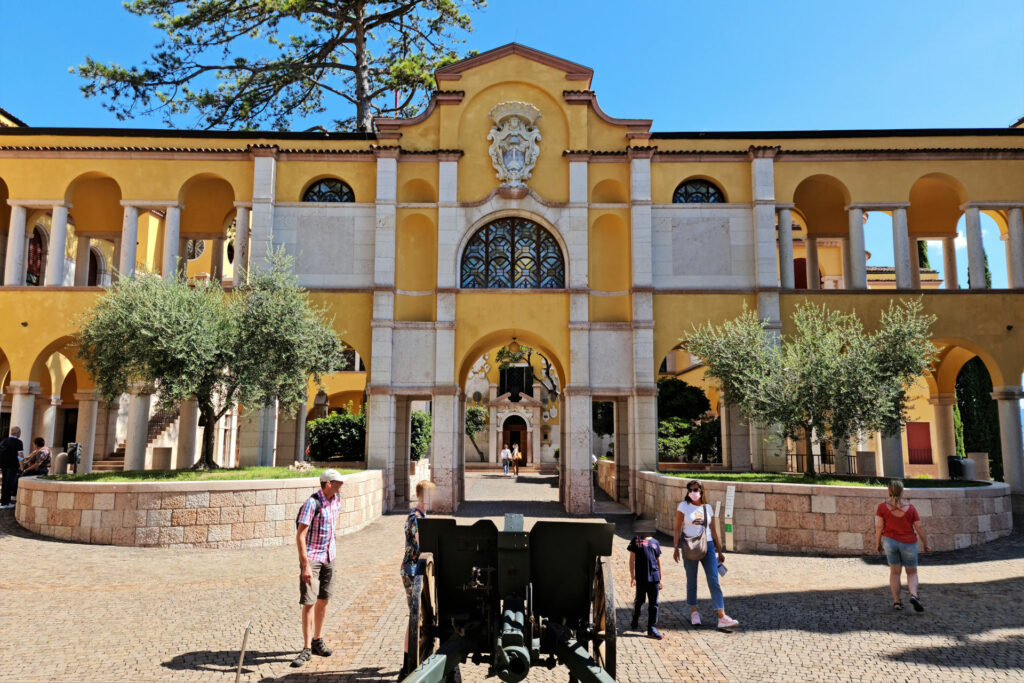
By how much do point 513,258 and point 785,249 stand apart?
8.13 m

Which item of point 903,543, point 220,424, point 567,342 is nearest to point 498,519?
point 567,342

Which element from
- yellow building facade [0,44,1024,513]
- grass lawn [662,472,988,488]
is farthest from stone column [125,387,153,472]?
grass lawn [662,472,988,488]

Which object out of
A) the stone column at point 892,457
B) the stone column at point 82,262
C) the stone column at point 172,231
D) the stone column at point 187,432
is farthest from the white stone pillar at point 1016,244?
the stone column at point 82,262

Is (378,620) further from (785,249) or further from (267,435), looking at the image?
(785,249)

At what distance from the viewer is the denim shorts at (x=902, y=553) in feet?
29.4

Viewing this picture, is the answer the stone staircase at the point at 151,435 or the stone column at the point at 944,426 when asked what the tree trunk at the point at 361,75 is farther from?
the stone column at the point at 944,426

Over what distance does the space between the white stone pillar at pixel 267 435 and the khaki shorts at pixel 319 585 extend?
41.2ft

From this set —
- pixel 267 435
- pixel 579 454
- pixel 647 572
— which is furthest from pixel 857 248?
pixel 267 435

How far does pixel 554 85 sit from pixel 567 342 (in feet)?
26.0

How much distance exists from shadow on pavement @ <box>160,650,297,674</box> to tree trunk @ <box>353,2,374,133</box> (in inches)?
890

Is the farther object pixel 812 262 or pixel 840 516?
pixel 812 262

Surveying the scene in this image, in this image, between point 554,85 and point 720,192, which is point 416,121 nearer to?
point 554,85

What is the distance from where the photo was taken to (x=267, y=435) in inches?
768

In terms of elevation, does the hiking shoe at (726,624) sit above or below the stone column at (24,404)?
below
